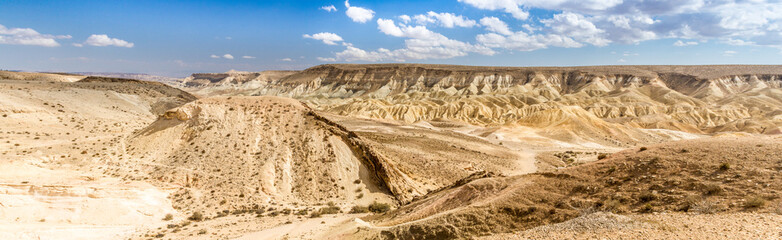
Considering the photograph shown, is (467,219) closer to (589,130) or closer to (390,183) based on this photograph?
(390,183)

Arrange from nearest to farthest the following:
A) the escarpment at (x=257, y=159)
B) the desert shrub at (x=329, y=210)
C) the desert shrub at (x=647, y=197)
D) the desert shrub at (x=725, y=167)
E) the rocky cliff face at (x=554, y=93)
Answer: the desert shrub at (x=647, y=197)
the desert shrub at (x=725, y=167)
the desert shrub at (x=329, y=210)
the escarpment at (x=257, y=159)
the rocky cliff face at (x=554, y=93)

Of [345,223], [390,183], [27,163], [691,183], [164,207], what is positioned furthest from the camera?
[390,183]

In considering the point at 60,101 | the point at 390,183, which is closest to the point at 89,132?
the point at 60,101

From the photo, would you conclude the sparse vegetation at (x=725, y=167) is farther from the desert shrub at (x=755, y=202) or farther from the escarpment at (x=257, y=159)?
the escarpment at (x=257, y=159)

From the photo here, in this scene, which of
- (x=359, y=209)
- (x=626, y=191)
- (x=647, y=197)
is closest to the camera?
(x=647, y=197)

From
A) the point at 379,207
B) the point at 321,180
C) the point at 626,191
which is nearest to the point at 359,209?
the point at 379,207

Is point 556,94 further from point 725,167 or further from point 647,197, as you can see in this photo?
point 647,197

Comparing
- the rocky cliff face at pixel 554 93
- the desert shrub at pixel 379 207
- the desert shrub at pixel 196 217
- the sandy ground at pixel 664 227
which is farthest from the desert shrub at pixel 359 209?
the rocky cliff face at pixel 554 93
